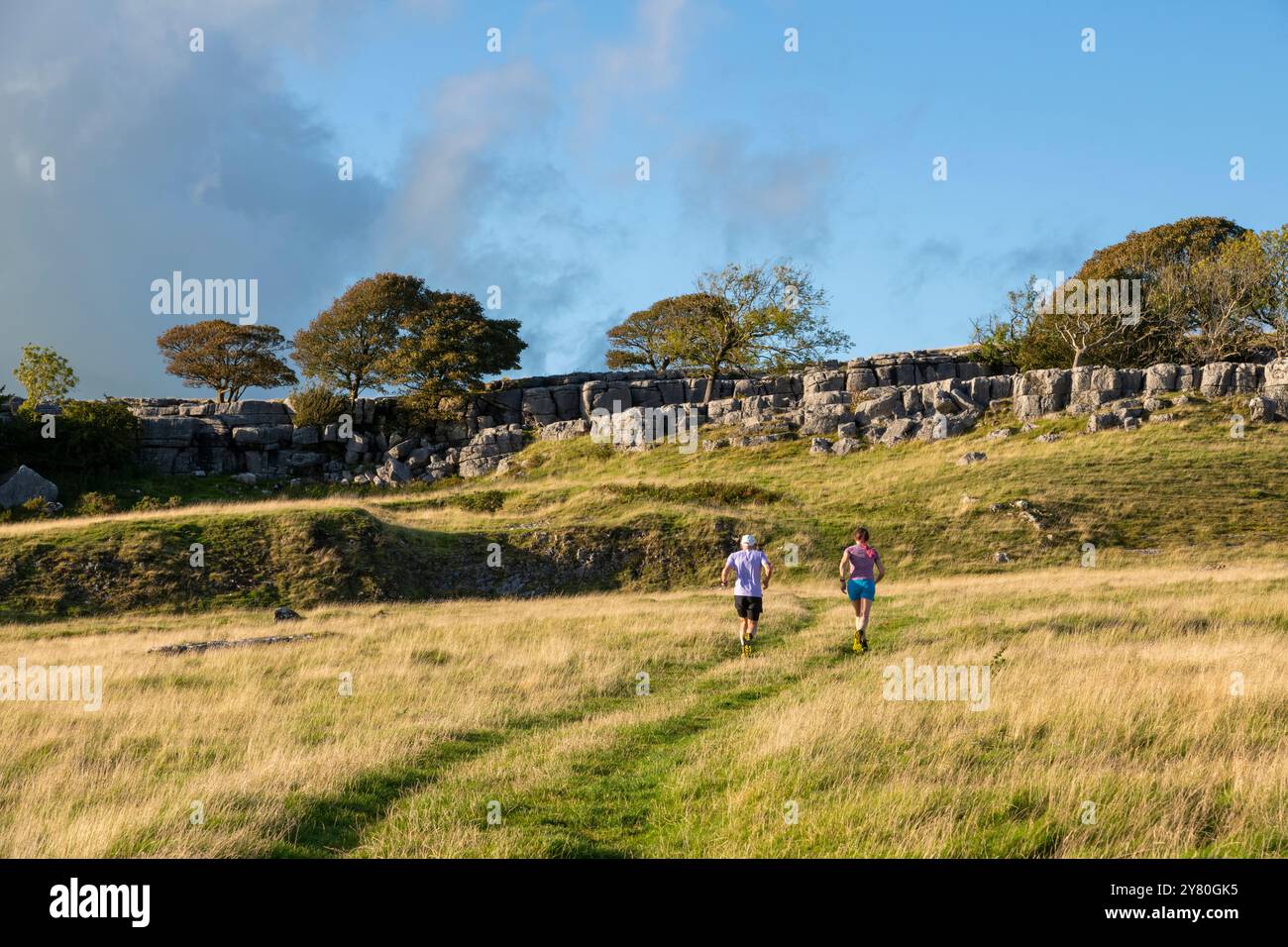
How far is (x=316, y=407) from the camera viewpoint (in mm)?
68875

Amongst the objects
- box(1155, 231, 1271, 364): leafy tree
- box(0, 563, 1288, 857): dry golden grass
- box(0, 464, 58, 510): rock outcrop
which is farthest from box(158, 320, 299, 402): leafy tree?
box(1155, 231, 1271, 364): leafy tree

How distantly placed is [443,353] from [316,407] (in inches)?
421

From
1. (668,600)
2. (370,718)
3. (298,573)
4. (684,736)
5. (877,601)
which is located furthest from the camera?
(298,573)

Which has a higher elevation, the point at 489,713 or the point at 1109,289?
the point at 1109,289

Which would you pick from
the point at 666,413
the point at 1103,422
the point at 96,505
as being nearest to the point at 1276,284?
the point at 1103,422

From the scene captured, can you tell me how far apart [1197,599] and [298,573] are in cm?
3141

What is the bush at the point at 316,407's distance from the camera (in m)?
68.5

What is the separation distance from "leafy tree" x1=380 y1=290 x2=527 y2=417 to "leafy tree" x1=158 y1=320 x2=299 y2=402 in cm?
1122

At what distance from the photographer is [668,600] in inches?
1261

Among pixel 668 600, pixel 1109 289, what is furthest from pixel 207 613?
pixel 1109 289

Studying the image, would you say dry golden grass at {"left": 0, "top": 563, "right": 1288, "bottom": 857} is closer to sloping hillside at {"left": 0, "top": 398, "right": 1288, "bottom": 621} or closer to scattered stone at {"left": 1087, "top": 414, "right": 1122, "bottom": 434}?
sloping hillside at {"left": 0, "top": 398, "right": 1288, "bottom": 621}
